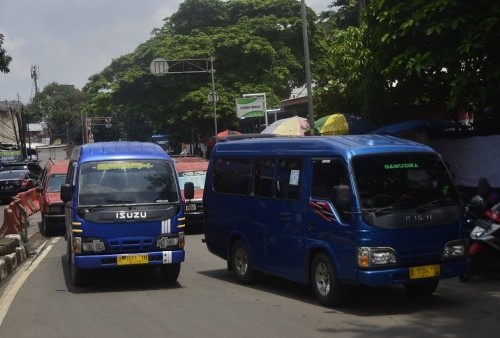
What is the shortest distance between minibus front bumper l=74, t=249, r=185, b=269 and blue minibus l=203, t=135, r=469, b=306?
147 cm

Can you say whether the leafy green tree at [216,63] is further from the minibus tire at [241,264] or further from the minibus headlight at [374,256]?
the minibus headlight at [374,256]

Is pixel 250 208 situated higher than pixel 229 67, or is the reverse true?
pixel 229 67

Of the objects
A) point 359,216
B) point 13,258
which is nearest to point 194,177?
point 13,258

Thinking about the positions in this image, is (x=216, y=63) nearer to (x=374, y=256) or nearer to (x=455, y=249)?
(x=455, y=249)

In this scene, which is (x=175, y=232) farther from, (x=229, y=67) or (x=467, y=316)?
(x=229, y=67)

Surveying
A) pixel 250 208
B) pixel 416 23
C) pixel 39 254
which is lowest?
pixel 39 254

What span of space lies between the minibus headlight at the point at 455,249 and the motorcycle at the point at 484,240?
1.26m

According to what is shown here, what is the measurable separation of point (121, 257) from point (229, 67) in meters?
33.8

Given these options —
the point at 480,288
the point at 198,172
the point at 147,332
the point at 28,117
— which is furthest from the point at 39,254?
the point at 28,117

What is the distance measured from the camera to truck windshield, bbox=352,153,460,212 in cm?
906

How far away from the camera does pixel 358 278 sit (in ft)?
28.7

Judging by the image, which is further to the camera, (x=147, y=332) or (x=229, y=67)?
(x=229, y=67)

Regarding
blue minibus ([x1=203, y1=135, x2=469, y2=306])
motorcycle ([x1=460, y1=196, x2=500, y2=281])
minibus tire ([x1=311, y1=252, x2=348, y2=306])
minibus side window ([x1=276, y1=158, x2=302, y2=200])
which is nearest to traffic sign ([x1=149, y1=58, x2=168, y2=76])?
blue minibus ([x1=203, y1=135, x2=469, y2=306])

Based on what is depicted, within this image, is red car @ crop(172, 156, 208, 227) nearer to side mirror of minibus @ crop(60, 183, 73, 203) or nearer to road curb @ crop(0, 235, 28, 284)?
road curb @ crop(0, 235, 28, 284)
